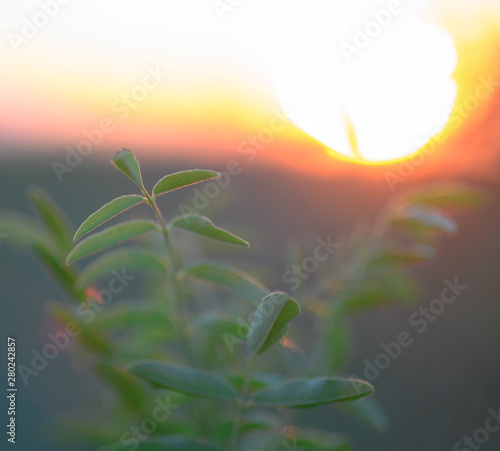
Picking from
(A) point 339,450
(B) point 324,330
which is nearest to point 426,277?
(B) point 324,330

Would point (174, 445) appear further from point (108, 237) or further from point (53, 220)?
point (53, 220)

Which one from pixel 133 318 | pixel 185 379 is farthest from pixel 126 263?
pixel 185 379

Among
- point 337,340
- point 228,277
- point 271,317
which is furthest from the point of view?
point 337,340

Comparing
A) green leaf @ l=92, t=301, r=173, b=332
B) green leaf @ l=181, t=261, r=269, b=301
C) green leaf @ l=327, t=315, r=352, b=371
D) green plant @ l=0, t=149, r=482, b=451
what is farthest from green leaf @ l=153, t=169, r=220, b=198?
green leaf @ l=327, t=315, r=352, b=371

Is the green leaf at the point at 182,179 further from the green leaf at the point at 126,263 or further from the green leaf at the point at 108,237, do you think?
the green leaf at the point at 126,263

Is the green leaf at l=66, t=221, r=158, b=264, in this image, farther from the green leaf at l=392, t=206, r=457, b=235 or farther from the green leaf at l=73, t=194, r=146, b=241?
the green leaf at l=392, t=206, r=457, b=235

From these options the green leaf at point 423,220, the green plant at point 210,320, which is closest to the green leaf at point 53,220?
the green plant at point 210,320

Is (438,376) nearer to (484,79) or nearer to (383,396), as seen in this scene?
(383,396)
